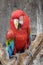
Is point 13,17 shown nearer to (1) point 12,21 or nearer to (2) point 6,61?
(1) point 12,21

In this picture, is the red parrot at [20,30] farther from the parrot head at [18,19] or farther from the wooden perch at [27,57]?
the wooden perch at [27,57]

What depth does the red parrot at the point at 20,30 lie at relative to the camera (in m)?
1.71

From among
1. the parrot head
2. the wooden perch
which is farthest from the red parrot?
the wooden perch

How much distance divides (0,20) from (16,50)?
3.92 ft

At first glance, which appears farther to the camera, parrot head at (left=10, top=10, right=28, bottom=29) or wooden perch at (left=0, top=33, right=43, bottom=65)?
parrot head at (left=10, top=10, right=28, bottom=29)

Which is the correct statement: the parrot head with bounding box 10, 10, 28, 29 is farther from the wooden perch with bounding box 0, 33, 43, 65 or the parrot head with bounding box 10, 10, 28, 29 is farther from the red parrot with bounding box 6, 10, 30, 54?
the wooden perch with bounding box 0, 33, 43, 65

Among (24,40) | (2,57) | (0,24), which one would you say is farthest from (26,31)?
(0,24)

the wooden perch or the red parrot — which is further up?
the red parrot

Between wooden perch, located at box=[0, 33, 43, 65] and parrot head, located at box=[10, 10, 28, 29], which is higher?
parrot head, located at box=[10, 10, 28, 29]

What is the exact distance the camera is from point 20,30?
5.77 ft

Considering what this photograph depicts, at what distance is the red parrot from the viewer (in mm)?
1714

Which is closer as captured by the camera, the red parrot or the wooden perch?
the wooden perch

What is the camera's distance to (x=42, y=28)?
117 inches

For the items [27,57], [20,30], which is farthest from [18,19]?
[27,57]
